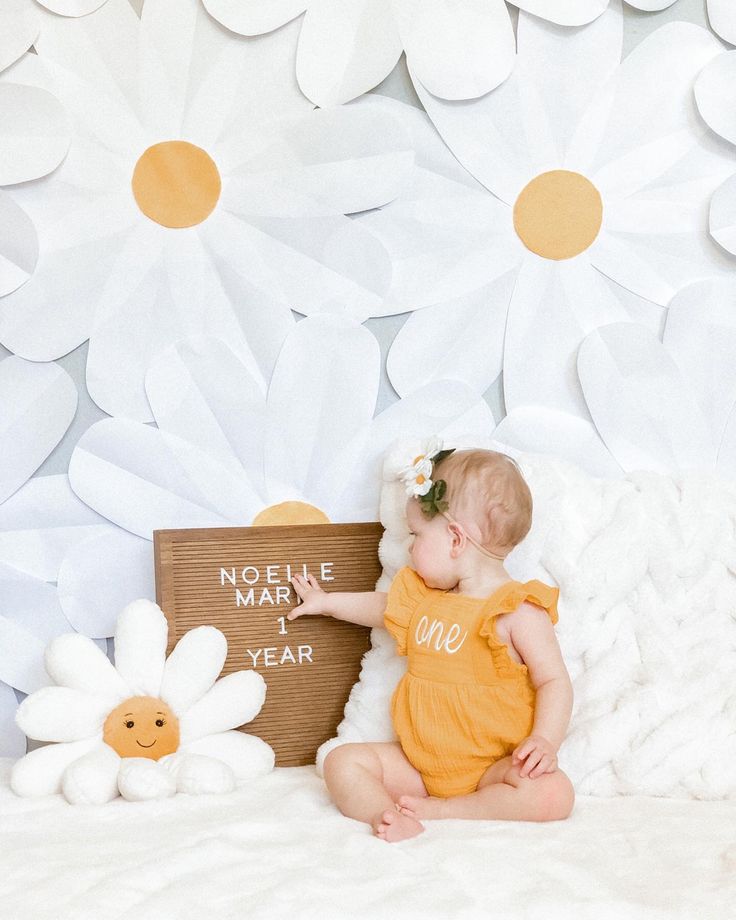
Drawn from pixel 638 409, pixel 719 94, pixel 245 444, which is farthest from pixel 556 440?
pixel 719 94

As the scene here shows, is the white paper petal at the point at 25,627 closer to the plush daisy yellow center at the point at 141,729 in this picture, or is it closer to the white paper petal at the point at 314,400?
the plush daisy yellow center at the point at 141,729

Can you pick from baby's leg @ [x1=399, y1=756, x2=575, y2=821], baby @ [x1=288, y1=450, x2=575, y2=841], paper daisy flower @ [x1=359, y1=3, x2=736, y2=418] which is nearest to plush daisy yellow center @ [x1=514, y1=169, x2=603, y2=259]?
paper daisy flower @ [x1=359, y1=3, x2=736, y2=418]

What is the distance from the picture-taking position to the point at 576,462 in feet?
4.80

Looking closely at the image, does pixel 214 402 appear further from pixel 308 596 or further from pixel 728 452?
pixel 728 452

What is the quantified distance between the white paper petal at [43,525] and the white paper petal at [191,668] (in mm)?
240

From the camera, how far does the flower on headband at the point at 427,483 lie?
4.04 feet

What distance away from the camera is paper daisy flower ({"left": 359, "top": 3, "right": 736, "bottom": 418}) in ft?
4.77

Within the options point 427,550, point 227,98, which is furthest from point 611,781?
point 227,98

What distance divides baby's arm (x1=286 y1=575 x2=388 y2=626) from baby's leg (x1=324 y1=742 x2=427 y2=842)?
175 mm

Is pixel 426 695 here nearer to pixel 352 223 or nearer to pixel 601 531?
pixel 601 531

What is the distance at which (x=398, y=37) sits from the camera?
1.42 meters

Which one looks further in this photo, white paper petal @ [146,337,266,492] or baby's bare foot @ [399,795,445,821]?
white paper petal @ [146,337,266,492]

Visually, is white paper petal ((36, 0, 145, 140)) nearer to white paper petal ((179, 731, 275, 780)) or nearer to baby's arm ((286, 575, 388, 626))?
baby's arm ((286, 575, 388, 626))

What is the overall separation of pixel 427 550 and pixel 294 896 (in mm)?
526
